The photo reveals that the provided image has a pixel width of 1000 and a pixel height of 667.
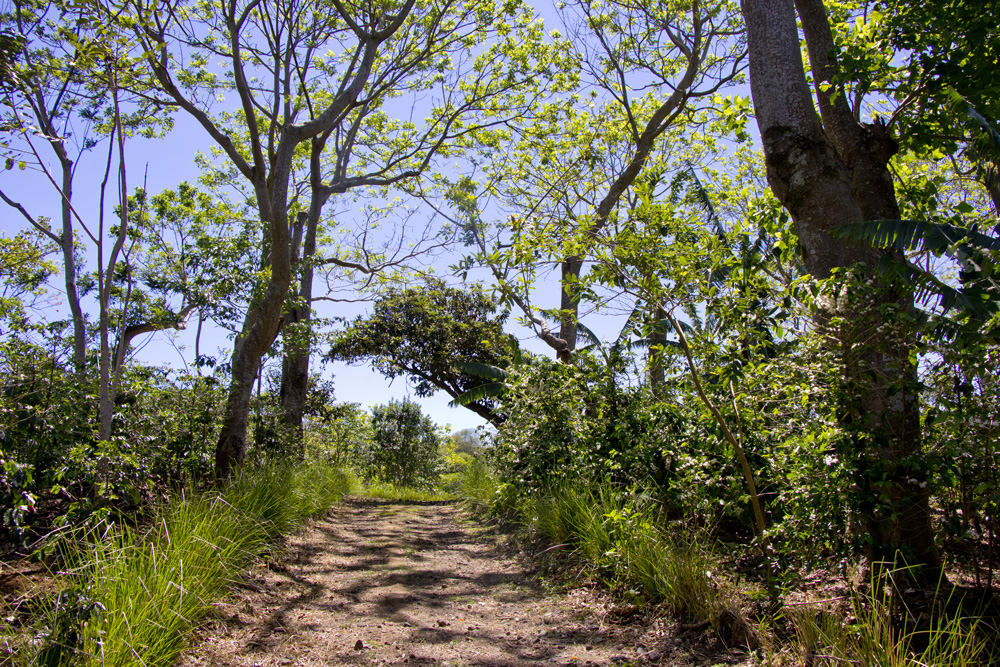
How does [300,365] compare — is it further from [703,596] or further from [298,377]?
[703,596]

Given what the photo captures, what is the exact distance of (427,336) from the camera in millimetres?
16453

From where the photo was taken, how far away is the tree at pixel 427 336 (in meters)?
16.3

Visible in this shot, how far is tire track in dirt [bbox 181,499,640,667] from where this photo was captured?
351 centimetres

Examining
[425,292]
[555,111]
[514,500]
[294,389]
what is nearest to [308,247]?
[294,389]

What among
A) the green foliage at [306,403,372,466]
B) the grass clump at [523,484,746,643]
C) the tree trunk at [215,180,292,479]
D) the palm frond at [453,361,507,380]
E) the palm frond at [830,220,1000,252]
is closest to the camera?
the palm frond at [830,220,1000,252]

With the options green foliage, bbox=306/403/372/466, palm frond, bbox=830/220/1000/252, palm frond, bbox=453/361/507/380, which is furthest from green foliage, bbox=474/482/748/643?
green foliage, bbox=306/403/372/466

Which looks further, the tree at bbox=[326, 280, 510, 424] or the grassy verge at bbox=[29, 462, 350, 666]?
the tree at bbox=[326, 280, 510, 424]

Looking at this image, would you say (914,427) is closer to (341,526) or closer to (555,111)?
(341,526)

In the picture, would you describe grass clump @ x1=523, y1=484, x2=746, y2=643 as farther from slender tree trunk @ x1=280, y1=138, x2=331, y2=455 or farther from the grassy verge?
slender tree trunk @ x1=280, y1=138, x2=331, y2=455

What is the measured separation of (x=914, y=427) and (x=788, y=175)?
1767 mm

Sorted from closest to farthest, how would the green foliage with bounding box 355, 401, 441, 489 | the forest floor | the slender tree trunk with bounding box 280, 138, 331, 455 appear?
the forest floor → the slender tree trunk with bounding box 280, 138, 331, 455 → the green foliage with bounding box 355, 401, 441, 489

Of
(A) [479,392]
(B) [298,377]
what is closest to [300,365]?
(B) [298,377]

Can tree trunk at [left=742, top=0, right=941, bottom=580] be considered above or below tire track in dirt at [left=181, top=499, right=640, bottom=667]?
above

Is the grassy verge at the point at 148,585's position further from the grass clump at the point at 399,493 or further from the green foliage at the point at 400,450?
the green foliage at the point at 400,450
